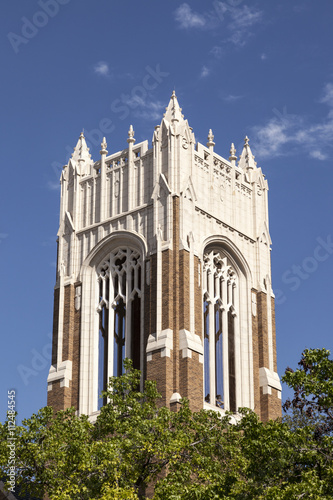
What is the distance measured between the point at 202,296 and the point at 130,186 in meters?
6.12

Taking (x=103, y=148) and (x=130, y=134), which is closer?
(x=130, y=134)

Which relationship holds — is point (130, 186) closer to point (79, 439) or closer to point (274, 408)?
point (274, 408)

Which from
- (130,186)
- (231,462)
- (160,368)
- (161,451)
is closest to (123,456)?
(161,451)

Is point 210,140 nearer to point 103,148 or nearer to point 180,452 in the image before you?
point 103,148

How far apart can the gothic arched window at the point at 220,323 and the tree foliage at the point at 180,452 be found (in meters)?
7.59

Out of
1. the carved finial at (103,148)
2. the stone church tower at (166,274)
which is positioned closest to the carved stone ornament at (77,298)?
the stone church tower at (166,274)

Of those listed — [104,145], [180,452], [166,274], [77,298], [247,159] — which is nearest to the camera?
[180,452]

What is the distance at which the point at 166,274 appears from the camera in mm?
50062

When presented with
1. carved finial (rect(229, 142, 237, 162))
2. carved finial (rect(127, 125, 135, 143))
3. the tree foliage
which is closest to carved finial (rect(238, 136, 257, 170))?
carved finial (rect(229, 142, 237, 162))

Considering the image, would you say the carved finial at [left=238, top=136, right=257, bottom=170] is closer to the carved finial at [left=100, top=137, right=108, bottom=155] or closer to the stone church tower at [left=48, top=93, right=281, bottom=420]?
the stone church tower at [left=48, top=93, right=281, bottom=420]

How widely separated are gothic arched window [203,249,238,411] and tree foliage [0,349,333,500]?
7592 millimetres

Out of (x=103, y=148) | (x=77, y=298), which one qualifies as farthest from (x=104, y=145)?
(x=77, y=298)

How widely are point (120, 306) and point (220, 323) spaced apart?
4.57 metres

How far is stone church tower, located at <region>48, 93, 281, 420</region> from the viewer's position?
50250 mm
